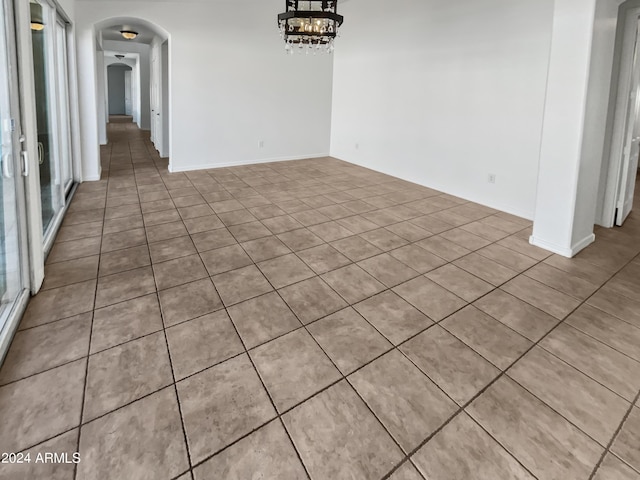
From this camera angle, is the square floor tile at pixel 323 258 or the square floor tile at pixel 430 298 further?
the square floor tile at pixel 323 258

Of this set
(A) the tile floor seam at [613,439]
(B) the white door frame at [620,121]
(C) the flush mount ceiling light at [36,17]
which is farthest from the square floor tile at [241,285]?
(B) the white door frame at [620,121]

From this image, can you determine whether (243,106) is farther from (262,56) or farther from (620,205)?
(620,205)

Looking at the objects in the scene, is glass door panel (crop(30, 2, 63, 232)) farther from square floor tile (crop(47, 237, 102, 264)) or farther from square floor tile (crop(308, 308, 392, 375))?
square floor tile (crop(308, 308, 392, 375))

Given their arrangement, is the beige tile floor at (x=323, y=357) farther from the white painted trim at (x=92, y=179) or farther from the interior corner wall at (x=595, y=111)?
the white painted trim at (x=92, y=179)

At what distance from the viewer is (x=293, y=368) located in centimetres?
203

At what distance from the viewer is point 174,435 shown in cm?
161

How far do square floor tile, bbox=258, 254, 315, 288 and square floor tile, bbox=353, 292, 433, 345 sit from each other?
0.60 meters

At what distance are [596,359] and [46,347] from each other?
10.1 feet

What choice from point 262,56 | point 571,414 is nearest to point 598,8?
point 571,414

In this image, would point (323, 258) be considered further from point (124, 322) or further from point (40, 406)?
point (40, 406)

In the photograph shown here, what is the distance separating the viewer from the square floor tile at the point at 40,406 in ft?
5.15

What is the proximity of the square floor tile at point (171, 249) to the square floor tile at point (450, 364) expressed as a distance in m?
2.11

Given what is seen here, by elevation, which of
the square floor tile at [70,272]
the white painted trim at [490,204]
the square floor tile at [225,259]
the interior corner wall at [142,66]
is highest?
the interior corner wall at [142,66]

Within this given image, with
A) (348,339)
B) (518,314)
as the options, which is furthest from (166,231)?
(518,314)
